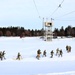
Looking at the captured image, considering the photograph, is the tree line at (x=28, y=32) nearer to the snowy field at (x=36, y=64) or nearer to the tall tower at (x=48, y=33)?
the tall tower at (x=48, y=33)

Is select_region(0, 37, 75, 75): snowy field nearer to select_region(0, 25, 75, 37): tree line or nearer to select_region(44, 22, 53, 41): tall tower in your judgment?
select_region(44, 22, 53, 41): tall tower

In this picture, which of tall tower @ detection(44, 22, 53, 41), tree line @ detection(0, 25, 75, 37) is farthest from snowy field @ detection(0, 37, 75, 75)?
tree line @ detection(0, 25, 75, 37)

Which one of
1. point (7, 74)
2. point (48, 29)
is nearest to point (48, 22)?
point (48, 29)

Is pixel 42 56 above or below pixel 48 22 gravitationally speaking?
below

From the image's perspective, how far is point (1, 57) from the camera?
2534 centimetres

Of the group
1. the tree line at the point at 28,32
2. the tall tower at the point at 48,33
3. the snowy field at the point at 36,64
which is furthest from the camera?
the tree line at the point at 28,32

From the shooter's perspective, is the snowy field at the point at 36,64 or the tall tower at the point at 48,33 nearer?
the snowy field at the point at 36,64

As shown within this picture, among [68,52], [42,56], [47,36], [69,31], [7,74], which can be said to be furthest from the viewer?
[69,31]

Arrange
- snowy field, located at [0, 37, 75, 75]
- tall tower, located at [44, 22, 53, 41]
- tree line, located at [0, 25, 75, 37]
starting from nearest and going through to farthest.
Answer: snowy field, located at [0, 37, 75, 75] → tall tower, located at [44, 22, 53, 41] → tree line, located at [0, 25, 75, 37]

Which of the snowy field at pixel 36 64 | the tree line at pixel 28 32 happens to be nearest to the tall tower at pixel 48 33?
the snowy field at pixel 36 64

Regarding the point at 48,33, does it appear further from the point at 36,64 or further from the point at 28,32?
the point at 28,32

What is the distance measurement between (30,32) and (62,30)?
15.8 meters

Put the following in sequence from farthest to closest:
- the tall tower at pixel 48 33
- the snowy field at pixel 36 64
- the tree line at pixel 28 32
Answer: the tree line at pixel 28 32
the tall tower at pixel 48 33
the snowy field at pixel 36 64

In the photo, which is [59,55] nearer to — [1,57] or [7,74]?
[1,57]
